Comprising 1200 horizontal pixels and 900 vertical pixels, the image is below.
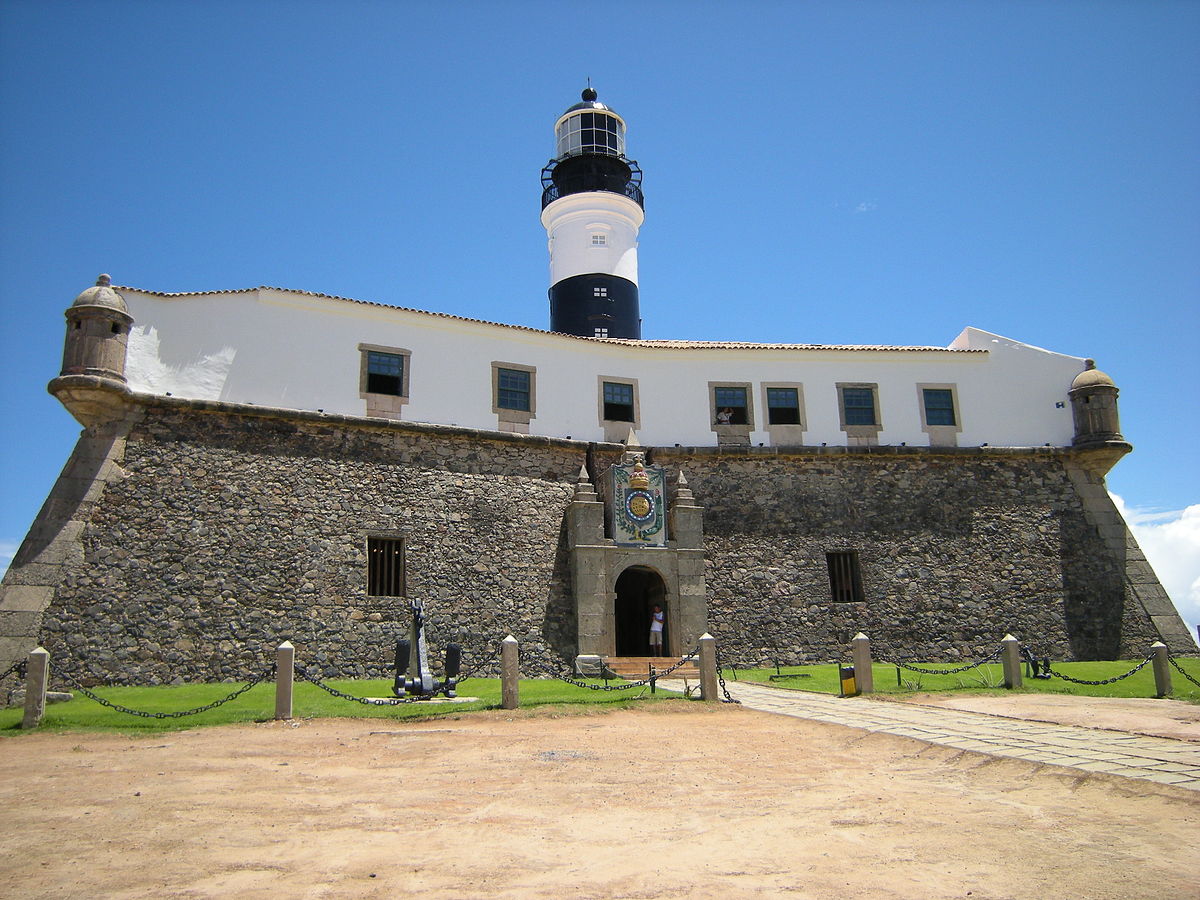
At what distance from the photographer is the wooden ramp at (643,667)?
1788 centimetres

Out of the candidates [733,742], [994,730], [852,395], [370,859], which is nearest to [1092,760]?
[994,730]

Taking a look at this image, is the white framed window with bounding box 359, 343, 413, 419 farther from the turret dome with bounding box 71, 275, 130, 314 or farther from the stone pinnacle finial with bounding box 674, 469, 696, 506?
the stone pinnacle finial with bounding box 674, 469, 696, 506

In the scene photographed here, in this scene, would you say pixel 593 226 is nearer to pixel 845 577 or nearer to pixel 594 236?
pixel 594 236

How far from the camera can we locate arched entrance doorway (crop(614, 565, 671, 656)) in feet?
71.7

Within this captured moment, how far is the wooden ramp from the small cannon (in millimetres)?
4348

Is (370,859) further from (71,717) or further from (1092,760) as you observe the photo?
(71,717)

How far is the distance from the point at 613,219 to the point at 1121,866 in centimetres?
2741

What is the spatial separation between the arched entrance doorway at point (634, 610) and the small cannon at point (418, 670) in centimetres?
778

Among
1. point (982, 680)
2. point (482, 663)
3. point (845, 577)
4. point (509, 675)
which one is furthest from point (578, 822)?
point (845, 577)

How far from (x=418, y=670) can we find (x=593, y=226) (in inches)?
790

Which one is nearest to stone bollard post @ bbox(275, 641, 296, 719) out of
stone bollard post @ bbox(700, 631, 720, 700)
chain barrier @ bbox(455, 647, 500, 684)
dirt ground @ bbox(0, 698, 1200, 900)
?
dirt ground @ bbox(0, 698, 1200, 900)

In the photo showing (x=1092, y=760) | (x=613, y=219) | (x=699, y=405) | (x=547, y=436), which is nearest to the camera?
(x=1092, y=760)

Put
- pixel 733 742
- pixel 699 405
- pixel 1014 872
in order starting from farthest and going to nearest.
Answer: pixel 699 405, pixel 733 742, pixel 1014 872

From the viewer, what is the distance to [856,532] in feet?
72.8
